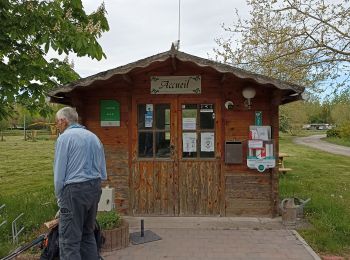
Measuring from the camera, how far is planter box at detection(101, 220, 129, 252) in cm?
619

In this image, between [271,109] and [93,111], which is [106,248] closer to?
[93,111]

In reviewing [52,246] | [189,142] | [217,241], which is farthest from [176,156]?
[52,246]

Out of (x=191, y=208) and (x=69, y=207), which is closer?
(x=69, y=207)

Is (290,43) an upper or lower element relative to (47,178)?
upper

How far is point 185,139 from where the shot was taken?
26.8 feet

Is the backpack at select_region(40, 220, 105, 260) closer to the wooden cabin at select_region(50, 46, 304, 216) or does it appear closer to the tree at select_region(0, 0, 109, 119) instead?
the tree at select_region(0, 0, 109, 119)

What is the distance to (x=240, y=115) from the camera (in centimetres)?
808

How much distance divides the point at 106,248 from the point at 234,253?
1772mm

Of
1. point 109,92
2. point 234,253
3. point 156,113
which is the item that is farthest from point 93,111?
point 234,253

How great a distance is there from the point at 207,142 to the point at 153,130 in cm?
101

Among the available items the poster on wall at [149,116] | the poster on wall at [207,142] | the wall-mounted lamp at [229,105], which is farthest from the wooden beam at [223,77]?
the poster on wall at [149,116]

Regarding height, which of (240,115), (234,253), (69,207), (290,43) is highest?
(290,43)

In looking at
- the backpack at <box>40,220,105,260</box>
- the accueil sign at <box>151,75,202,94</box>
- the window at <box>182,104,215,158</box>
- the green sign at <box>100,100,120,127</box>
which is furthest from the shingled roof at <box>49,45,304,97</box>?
the backpack at <box>40,220,105,260</box>

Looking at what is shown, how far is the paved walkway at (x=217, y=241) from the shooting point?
236 inches
